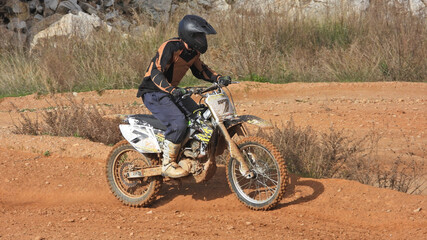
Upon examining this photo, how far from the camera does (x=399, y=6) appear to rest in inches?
583

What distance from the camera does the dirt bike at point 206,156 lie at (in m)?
5.58

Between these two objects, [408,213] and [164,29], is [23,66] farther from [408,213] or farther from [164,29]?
[408,213]

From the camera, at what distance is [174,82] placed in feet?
20.1

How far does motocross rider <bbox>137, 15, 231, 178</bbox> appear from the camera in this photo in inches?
224

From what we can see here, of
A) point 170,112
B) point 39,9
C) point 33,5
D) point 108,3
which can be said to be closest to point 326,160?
point 170,112

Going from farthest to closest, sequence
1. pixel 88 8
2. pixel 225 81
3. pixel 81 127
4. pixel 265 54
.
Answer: pixel 88 8 < pixel 265 54 < pixel 81 127 < pixel 225 81

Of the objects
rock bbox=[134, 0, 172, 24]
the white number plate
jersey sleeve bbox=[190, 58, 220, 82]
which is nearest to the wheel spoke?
the white number plate

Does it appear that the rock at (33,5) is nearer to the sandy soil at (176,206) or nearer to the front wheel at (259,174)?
the sandy soil at (176,206)

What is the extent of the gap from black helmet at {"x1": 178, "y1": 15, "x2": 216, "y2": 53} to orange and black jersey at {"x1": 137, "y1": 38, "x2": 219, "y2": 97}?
12 centimetres

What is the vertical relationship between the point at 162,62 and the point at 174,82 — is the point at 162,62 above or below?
above

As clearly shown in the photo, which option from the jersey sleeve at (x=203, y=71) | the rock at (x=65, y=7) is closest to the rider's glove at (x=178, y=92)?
the jersey sleeve at (x=203, y=71)

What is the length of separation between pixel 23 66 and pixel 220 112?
416 inches

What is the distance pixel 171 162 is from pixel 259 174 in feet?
3.06

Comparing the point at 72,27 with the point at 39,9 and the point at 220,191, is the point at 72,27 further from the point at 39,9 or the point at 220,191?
the point at 220,191
